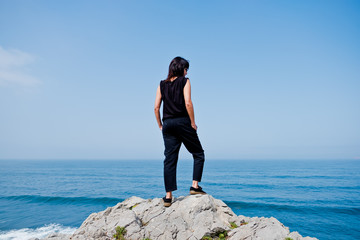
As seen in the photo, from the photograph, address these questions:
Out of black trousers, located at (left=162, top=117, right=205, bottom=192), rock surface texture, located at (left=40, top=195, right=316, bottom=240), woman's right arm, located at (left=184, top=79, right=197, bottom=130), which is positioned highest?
woman's right arm, located at (left=184, top=79, right=197, bottom=130)

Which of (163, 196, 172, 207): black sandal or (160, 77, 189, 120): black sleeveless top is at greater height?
(160, 77, 189, 120): black sleeveless top

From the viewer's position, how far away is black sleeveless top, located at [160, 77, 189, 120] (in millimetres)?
5066

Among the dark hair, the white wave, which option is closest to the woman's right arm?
the dark hair

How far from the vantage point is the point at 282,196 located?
2466 centimetres

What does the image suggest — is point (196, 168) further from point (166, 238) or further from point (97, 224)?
point (97, 224)

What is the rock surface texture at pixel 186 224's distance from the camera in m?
4.65

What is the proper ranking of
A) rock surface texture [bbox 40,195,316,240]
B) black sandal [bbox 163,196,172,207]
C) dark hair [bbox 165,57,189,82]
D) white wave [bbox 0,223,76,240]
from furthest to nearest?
white wave [bbox 0,223,76,240] → black sandal [bbox 163,196,172,207] → dark hair [bbox 165,57,189,82] → rock surface texture [bbox 40,195,316,240]

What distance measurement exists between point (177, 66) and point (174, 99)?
80 centimetres

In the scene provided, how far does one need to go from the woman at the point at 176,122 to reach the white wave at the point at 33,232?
11533 mm

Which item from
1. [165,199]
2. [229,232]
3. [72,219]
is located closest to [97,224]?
[165,199]

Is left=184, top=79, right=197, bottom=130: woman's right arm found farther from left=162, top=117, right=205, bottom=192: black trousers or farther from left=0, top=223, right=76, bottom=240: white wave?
left=0, top=223, right=76, bottom=240: white wave

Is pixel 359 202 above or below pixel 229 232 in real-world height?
below

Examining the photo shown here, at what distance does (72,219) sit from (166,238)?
15355 millimetres

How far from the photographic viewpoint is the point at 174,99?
5.12m
